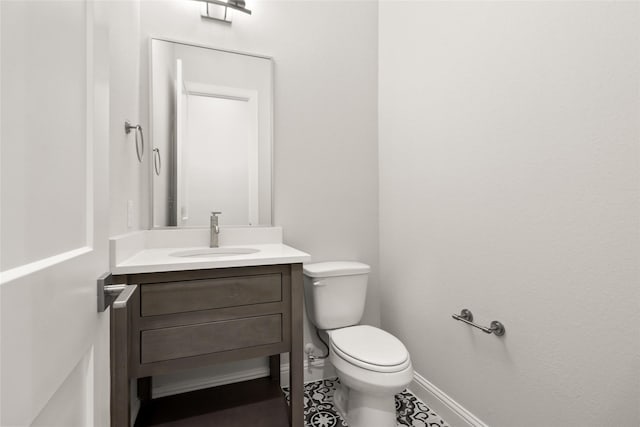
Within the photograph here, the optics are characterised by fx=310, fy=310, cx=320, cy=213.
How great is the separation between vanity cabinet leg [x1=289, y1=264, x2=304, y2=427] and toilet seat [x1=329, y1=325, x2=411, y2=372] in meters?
0.22

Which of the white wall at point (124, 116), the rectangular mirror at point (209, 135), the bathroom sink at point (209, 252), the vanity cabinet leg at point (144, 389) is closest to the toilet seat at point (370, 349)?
the bathroom sink at point (209, 252)

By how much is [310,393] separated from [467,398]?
858 millimetres

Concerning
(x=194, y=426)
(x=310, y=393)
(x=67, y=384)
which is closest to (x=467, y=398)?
(x=310, y=393)

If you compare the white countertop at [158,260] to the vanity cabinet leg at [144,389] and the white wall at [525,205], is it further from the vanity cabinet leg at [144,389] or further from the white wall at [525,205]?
the white wall at [525,205]

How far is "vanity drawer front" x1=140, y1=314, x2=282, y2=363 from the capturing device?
119cm

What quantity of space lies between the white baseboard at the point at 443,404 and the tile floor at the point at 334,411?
3 centimetres

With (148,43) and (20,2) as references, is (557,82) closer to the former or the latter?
(20,2)

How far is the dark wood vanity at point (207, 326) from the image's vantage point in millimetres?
1152

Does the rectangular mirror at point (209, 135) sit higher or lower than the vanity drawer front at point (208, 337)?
higher

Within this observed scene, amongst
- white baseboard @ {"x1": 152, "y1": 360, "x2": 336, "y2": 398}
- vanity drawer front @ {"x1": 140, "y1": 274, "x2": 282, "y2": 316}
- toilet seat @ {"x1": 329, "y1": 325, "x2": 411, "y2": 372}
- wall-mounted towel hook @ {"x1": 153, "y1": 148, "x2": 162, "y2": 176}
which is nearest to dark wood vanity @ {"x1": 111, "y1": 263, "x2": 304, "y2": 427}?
vanity drawer front @ {"x1": 140, "y1": 274, "x2": 282, "y2": 316}

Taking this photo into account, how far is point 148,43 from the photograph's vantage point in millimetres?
1629

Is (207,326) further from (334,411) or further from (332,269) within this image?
(334,411)

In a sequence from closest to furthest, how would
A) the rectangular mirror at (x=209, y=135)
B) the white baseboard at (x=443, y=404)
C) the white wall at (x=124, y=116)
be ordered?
the white wall at (x=124, y=116), the white baseboard at (x=443, y=404), the rectangular mirror at (x=209, y=135)

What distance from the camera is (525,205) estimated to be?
1193 mm
